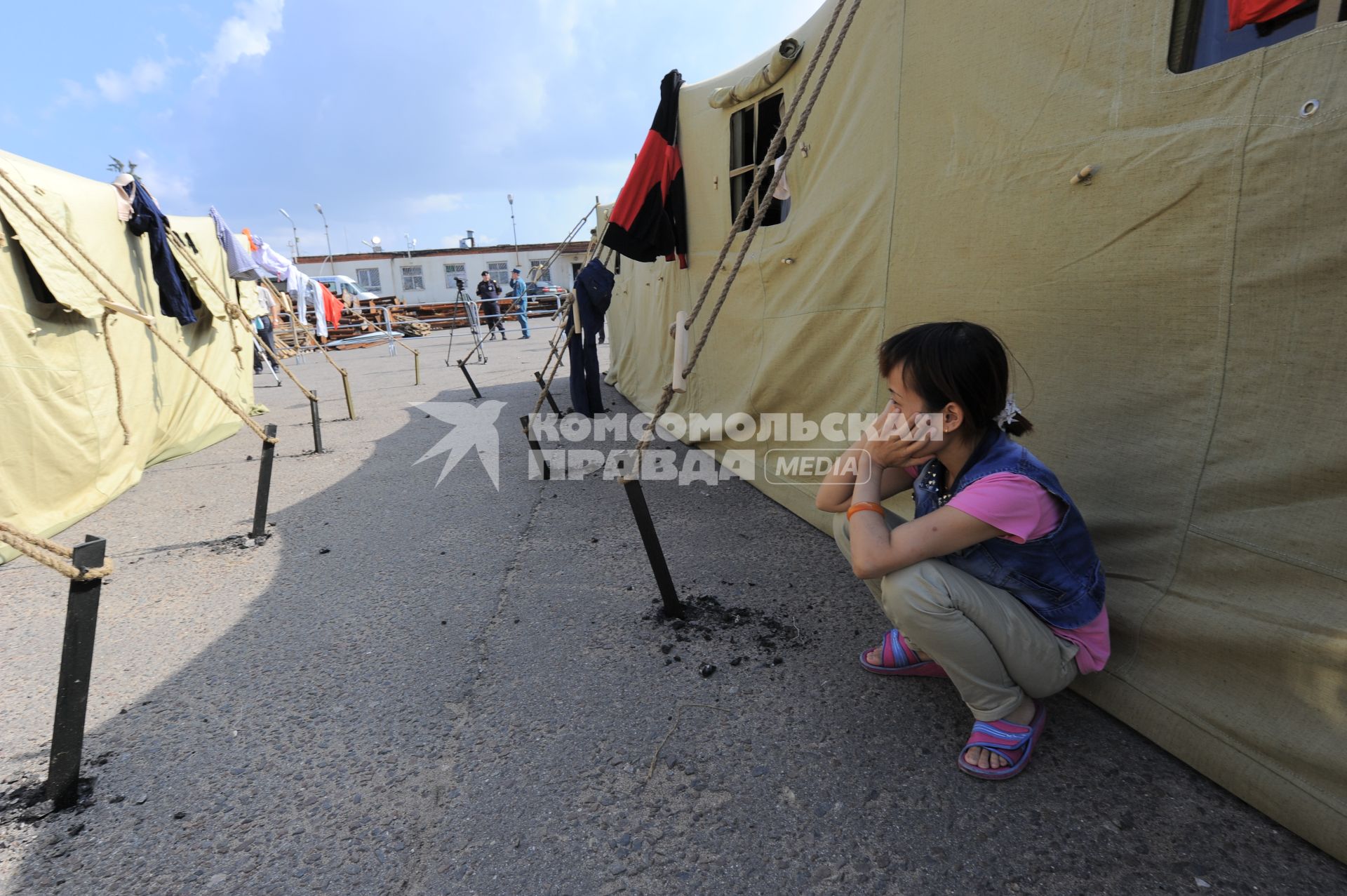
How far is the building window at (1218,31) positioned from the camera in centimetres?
153

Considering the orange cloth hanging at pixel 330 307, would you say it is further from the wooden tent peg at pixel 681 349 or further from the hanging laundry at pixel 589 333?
the wooden tent peg at pixel 681 349

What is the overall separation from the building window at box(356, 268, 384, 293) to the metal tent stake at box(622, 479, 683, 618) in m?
39.4

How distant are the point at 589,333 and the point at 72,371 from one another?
3.69 m

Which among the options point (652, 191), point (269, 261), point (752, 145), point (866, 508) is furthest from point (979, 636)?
point (269, 261)

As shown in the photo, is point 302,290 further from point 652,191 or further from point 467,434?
point 652,191

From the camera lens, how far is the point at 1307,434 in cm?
149

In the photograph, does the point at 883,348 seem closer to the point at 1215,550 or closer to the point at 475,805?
the point at 1215,550

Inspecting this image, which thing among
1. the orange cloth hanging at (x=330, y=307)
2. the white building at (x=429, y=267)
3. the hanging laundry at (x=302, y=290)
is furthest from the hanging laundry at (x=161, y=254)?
the white building at (x=429, y=267)

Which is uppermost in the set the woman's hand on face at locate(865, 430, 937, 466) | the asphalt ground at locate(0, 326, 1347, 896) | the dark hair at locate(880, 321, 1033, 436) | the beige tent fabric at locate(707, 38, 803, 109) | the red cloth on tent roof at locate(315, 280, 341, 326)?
the beige tent fabric at locate(707, 38, 803, 109)

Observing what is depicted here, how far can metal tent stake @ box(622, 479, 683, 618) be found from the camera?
2.45 meters

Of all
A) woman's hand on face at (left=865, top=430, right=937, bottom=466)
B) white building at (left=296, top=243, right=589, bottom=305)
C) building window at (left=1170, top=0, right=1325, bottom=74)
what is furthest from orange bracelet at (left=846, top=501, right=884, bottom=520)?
white building at (left=296, top=243, right=589, bottom=305)

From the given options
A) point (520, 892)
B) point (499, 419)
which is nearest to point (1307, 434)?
point (520, 892)

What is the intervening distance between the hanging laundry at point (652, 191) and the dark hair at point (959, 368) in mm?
3185

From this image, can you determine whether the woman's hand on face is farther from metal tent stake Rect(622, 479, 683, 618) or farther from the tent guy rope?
the tent guy rope
